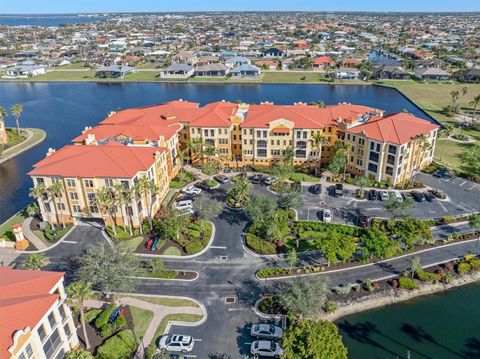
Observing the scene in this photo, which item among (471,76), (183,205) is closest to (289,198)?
(183,205)

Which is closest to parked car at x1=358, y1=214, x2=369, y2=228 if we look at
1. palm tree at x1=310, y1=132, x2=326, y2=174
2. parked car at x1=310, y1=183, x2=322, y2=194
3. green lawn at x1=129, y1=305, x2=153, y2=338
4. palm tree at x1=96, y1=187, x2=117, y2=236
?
parked car at x1=310, y1=183, x2=322, y2=194

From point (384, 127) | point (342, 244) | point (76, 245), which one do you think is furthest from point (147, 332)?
point (384, 127)

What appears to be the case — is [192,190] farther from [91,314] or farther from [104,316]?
[104,316]

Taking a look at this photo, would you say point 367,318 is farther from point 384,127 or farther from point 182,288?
point 384,127

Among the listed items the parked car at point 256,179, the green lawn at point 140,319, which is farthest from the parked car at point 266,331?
the parked car at point 256,179

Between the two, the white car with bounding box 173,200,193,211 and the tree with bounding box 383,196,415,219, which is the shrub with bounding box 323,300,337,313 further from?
the white car with bounding box 173,200,193,211

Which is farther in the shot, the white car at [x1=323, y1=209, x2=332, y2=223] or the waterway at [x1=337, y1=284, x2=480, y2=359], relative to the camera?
the white car at [x1=323, y1=209, x2=332, y2=223]
